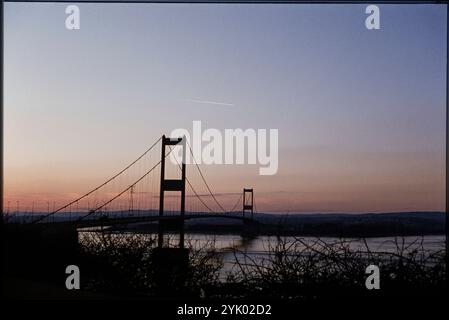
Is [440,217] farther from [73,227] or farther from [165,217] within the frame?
[73,227]

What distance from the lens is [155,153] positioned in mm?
3074

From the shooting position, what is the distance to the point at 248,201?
2.97 meters

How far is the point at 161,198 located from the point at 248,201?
26.1 inches

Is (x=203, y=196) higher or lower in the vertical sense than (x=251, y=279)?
higher

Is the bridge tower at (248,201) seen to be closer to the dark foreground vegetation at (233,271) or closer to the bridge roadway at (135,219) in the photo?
the bridge roadway at (135,219)

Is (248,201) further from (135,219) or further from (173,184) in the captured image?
(135,219)

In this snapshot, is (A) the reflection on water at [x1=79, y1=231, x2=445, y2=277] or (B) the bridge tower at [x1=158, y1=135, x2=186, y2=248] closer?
(B) the bridge tower at [x1=158, y1=135, x2=186, y2=248]

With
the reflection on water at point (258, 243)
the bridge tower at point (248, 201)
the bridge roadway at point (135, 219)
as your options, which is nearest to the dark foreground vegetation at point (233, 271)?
the reflection on water at point (258, 243)

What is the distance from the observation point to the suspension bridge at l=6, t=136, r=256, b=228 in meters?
2.96

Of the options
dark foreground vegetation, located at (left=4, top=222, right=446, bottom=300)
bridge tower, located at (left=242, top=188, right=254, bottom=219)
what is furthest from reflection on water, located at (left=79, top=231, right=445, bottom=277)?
bridge tower, located at (left=242, top=188, right=254, bottom=219)

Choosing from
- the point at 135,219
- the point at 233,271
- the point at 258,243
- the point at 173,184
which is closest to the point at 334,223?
the point at 258,243

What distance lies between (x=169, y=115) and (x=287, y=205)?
686 millimetres

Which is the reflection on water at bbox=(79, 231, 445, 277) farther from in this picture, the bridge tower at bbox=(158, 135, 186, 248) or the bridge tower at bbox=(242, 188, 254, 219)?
the bridge tower at bbox=(242, 188, 254, 219)
